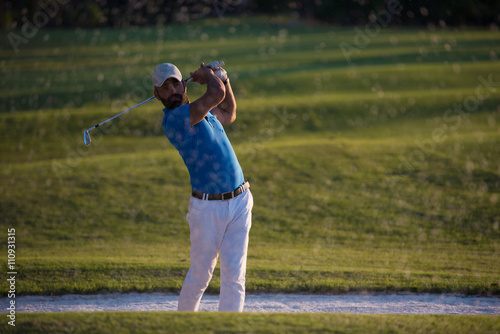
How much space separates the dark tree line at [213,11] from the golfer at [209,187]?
1811 inches

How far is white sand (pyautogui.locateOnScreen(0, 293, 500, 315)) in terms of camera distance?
243 inches

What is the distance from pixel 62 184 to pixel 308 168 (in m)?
4.84

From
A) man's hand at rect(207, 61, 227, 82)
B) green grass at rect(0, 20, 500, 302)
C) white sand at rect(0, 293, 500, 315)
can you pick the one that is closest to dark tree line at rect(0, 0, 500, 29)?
green grass at rect(0, 20, 500, 302)

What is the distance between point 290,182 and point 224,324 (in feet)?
24.2

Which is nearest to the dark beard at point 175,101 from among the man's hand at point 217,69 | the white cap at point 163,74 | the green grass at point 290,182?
the white cap at point 163,74

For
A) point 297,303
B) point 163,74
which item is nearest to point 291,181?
point 297,303

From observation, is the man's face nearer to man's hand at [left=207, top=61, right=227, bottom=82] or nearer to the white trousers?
man's hand at [left=207, top=61, right=227, bottom=82]

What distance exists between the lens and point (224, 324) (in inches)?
175

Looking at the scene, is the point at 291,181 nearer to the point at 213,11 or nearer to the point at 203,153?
the point at 203,153

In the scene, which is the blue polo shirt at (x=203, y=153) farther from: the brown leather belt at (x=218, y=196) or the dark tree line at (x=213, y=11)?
the dark tree line at (x=213, y=11)

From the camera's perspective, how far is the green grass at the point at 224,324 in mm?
4430

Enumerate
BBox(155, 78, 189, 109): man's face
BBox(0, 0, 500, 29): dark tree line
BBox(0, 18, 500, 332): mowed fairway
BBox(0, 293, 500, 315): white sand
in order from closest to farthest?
BBox(155, 78, 189, 109): man's face < BBox(0, 293, 500, 315): white sand < BBox(0, 18, 500, 332): mowed fairway < BBox(0, 0, 500, 29): dark tree line

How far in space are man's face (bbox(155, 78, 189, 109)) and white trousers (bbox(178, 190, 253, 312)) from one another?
77 centimetres

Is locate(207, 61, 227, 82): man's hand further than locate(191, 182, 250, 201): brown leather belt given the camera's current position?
Yes
